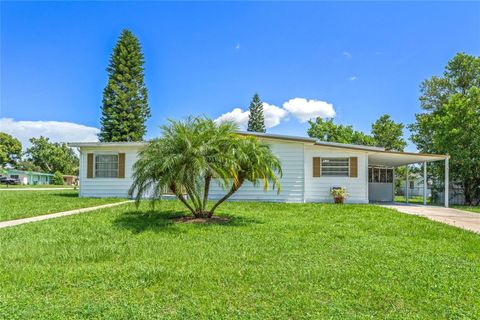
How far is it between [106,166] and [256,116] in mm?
34435

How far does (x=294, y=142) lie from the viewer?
46.6 feet

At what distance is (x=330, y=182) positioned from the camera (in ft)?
48.0

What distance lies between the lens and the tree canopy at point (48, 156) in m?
60.6

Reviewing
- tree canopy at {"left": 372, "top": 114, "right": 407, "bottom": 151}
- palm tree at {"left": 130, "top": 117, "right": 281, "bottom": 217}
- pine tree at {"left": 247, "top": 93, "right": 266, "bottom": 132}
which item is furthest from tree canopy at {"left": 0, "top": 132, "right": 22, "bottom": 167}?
palm tree at {"left": 130, "top": 117, "right": 281, "bottom": 217}

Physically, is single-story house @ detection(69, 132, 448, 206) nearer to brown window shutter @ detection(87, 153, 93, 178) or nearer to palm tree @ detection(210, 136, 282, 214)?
brown window shutter @ detection(87, 153, 93, 178)

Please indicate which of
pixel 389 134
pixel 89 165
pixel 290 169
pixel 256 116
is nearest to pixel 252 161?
pixel 290 169

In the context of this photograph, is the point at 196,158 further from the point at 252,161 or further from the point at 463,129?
the point at 463,129

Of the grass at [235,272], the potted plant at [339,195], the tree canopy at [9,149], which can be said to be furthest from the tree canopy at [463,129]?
the tree canopy at [9,149]

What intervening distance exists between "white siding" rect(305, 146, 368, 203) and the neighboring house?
50.7 m

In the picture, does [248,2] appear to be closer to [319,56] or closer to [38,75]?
[319,56]

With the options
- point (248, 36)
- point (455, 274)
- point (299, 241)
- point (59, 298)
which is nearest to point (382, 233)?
point (299, 241)

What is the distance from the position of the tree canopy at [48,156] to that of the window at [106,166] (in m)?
52.7

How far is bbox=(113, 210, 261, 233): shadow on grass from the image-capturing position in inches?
293

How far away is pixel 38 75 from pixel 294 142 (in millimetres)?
13185
